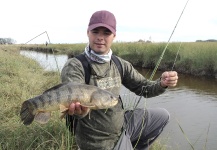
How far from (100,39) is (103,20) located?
20 cm

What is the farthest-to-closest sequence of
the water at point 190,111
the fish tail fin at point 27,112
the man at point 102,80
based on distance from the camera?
the water at point 190,111 < the man at point 102,80 < the fish tail fin at point 27,112

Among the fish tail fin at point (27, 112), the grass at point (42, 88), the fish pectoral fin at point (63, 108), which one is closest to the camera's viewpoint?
the fish pectoral fin at point (63, 108)

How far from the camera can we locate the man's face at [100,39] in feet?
9.42

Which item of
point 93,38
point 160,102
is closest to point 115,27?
point 93,38

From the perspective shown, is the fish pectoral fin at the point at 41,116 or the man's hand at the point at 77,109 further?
the fish pectoral fin at the point at 41,116

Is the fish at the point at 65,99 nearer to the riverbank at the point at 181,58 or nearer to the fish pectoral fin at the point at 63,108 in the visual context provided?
the fish pectoral fin at the point at 63,108

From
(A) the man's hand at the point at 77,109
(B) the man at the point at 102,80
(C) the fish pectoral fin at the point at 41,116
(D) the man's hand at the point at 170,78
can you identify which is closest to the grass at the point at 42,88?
(B) the man at the point at 102,80

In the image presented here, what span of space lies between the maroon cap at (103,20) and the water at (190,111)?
1.39m

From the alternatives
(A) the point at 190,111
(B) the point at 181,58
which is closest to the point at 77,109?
(A) the point at 190,111

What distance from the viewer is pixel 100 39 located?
288cm

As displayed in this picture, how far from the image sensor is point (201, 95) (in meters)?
9.24

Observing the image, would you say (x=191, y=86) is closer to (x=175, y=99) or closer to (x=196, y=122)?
(x=175, y=99)

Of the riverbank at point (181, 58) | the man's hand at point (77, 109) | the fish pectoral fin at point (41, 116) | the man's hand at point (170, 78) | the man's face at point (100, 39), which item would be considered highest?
the man's face at point (100, 39)

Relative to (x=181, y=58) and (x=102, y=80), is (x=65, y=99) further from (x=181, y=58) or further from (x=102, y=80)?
(x=181, y=58)
